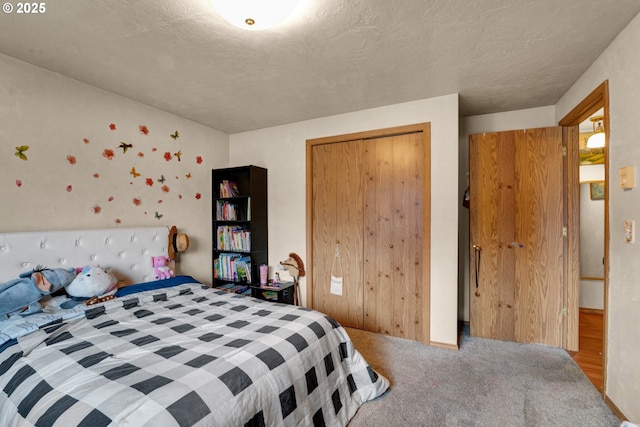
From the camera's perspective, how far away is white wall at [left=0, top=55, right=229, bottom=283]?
1997mm

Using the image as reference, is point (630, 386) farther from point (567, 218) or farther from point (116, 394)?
point (116, 394)

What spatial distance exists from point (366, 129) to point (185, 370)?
2.56 m

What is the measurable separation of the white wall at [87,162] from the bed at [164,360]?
249mm

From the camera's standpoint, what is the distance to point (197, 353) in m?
1.32

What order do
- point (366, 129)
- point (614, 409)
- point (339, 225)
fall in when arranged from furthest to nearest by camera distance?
point (339, 225), point (366, 129), point (614, 409)

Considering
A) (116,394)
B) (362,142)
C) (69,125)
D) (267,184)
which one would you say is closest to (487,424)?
(116,394)

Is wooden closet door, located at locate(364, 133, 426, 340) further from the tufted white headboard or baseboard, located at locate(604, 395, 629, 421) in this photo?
the tufted white headboard

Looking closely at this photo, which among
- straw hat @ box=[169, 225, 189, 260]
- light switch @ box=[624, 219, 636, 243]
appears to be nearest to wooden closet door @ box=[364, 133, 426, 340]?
light switch @ box=[624, 219, 636, 243]

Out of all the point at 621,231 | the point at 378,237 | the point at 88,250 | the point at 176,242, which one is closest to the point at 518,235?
the point at 621,231

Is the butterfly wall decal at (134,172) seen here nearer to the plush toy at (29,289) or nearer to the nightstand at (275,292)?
the plush toy at (29,289)

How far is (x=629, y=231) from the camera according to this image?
64.1 inches

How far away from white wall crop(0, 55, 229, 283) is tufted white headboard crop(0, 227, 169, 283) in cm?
13

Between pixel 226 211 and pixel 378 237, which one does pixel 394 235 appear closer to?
pixel 378 237

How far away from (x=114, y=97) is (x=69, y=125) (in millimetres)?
463
